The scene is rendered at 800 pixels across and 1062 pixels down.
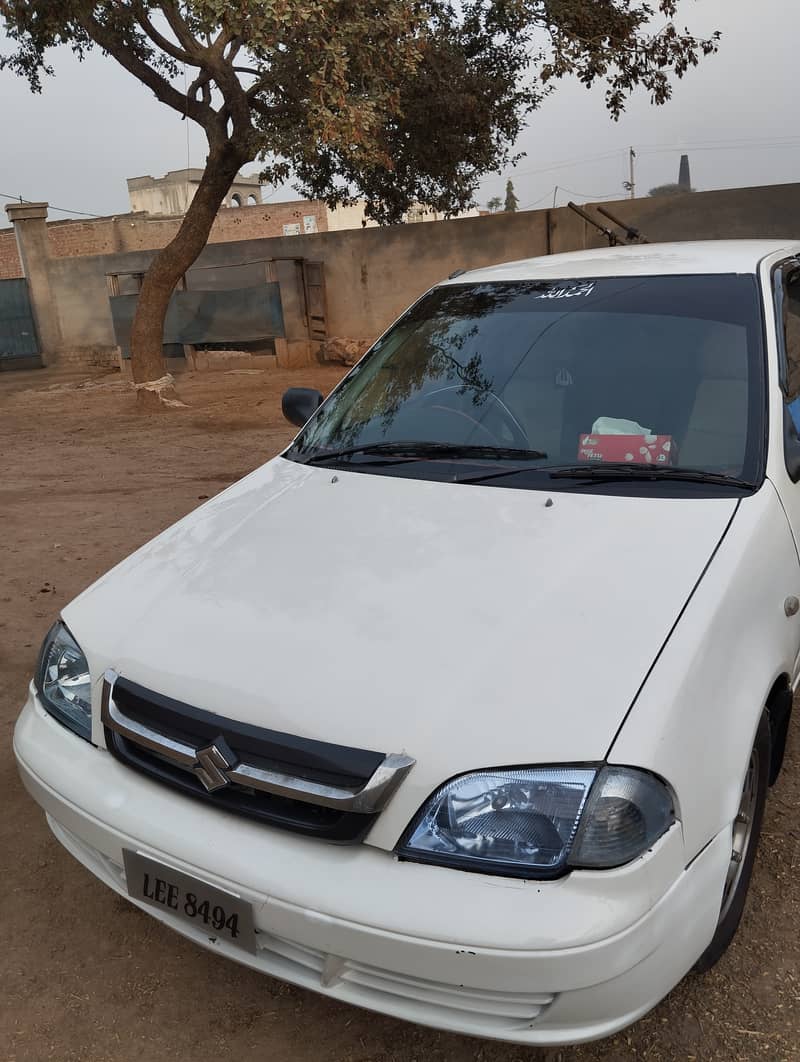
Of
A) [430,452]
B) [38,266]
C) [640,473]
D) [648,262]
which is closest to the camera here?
[640,473]

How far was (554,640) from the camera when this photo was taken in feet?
6.13

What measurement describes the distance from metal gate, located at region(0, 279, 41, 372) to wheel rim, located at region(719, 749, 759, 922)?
1853 centimetres

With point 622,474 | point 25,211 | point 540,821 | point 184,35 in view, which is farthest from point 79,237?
point 540,821

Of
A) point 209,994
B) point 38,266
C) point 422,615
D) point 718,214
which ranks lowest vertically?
point 209,994

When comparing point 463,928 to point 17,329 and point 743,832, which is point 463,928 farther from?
point 17,329

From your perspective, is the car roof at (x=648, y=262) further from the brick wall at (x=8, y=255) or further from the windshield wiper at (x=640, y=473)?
the brick wall at (x=8, y=255)

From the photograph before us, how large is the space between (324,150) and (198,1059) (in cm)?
1091

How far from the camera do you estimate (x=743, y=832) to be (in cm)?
216

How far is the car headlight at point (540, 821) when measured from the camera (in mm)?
1612

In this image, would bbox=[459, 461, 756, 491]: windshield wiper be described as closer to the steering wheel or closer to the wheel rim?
the steering wheel

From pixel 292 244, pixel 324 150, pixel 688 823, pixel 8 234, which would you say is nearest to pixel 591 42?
pixel 324 150

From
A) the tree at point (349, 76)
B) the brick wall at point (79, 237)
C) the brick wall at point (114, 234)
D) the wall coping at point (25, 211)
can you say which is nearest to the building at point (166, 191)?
the brick wall at point (114, 234)

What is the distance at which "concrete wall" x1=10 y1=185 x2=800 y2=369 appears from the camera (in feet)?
37.6

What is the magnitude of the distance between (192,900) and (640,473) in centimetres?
156
